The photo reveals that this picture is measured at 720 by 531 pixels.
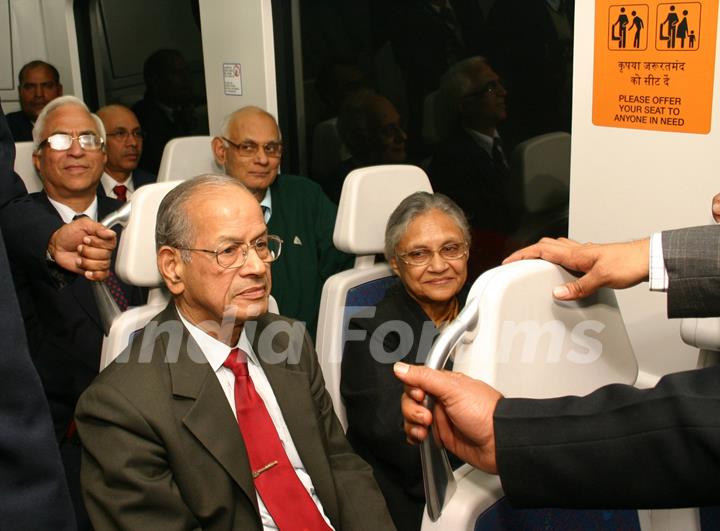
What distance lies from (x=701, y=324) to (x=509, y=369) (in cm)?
59

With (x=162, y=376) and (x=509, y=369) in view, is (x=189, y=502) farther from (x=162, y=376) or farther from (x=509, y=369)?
(x=509, y=369)

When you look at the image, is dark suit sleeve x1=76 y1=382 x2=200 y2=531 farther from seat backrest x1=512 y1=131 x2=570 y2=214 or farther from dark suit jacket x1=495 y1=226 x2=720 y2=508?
seat backrest x1=512 y1=131 x2=570 y2=214

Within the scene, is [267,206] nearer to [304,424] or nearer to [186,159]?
[186,159]

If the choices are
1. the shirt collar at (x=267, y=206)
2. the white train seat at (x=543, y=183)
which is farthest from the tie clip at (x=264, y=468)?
the shirt collar at (x=267, y=206)

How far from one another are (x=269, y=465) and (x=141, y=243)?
696 millimetres

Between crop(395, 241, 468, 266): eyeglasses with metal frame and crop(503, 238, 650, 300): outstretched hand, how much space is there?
1.04 m

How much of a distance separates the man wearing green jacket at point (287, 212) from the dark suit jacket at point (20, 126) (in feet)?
8.01

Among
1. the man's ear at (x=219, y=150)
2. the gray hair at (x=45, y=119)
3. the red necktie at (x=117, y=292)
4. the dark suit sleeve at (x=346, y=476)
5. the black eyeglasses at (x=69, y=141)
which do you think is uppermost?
the gray hair at (x=45, y=119)

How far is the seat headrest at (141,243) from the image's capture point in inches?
85.0

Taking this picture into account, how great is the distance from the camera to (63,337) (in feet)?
9.16

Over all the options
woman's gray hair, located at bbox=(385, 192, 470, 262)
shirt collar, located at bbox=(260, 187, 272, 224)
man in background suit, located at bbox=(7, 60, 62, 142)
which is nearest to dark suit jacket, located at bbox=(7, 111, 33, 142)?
man in background suit, located at bbox=(7, 60, 62, 142)

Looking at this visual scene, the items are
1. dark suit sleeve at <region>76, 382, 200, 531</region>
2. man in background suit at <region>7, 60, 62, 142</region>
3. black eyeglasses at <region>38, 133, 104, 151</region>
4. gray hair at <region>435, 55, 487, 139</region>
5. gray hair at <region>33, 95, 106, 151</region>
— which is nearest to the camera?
dark suit sleeve at <region>76, 382, 200, 531</region>

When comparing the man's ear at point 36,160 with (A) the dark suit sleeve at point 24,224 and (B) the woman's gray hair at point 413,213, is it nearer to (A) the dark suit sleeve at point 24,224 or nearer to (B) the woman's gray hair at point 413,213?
(A) the dark suit sleeve at point 24,224

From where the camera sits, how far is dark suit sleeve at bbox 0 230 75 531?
2.89 ft
